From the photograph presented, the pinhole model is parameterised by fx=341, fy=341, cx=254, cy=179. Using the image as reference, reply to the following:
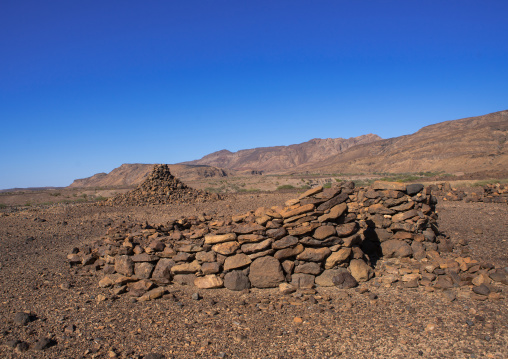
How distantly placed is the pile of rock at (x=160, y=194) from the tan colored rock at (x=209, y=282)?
15.6 metres

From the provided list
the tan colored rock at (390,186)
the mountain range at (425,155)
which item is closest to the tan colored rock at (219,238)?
the tan colored rock at (390,186)

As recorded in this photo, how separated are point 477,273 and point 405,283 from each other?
1.56m

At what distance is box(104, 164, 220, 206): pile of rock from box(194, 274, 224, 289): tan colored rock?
51.1ft

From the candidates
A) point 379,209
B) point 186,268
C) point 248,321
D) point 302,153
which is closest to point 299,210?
point 248,321

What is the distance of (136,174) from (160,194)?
93.3 meters

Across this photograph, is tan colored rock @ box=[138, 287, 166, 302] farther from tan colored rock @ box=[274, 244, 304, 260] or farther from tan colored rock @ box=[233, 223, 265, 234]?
tan colored rock @ box=[274, 244, 304, 260]

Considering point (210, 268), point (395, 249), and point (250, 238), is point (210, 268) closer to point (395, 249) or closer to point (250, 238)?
point (250, 238)

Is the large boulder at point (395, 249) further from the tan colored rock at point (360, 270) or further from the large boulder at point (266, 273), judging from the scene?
the large boulder at point (266, 273)

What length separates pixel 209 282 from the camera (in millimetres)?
7531

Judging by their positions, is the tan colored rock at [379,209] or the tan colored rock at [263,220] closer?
the tan colored rock at [263,220]

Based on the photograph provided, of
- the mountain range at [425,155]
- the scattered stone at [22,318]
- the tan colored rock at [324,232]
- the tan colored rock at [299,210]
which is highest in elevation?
the mountain range at [425,155]

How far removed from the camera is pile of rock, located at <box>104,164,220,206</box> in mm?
23141

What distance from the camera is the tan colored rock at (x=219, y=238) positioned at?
759 cm

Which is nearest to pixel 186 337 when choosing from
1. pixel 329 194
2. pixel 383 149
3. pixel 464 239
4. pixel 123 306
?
pixel 123 306
